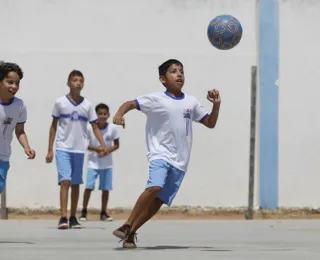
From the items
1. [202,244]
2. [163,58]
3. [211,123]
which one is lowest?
[202,244]

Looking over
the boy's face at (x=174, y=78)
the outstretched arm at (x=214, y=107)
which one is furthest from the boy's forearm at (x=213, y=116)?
the boy's face at (x=174, y=78)

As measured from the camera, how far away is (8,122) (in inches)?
378

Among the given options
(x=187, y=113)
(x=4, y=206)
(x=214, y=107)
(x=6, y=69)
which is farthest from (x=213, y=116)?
(x=4, y=206)

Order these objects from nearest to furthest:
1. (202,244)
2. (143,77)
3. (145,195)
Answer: (145,195) < (202,244) < (143,77)

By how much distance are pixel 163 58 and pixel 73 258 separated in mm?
9312

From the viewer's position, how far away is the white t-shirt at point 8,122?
375 inches

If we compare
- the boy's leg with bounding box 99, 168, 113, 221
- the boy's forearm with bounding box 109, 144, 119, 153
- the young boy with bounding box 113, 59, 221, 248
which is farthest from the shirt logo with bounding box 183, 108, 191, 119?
the boy's forearm with bounding box 109, 144, 119, 153

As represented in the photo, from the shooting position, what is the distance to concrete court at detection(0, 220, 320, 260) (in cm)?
852

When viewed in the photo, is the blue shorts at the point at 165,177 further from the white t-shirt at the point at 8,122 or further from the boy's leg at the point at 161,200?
the white t-shirt at the point at 8,122

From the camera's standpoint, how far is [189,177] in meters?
17.2

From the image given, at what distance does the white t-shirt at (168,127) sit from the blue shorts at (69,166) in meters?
3.36

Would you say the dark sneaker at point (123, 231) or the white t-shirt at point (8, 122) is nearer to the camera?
the dark sneaker at point (123, 231)

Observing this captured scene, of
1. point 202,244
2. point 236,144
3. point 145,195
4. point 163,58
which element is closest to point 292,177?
point 236,144

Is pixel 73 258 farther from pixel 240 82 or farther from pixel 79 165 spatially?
pixel 240 82
